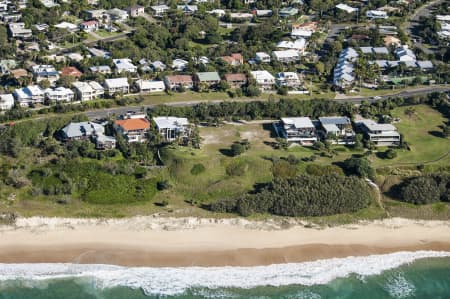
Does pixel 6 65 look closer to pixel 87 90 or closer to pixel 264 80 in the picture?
pixel 87 90

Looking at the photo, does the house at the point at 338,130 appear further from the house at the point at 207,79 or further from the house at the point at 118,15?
the house at the point at 118,15

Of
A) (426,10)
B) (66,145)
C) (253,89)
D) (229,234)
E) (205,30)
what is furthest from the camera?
(426,10)

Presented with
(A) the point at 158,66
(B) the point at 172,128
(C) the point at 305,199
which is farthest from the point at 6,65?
(C) the point at 305,199

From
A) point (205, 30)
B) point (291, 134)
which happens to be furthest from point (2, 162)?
point (205, 30)

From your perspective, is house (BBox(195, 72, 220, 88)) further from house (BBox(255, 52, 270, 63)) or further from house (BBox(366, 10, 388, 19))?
house (BBox(366, 10, 388, 19))

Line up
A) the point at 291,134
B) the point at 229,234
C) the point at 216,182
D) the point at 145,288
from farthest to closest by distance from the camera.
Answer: the point at 291,134, the point at 216,182, the point at 229,234, the point at 145,288

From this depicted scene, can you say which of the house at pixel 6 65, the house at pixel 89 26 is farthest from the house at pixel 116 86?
the house at pixel 89 26

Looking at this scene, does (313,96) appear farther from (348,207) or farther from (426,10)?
(426,10)
